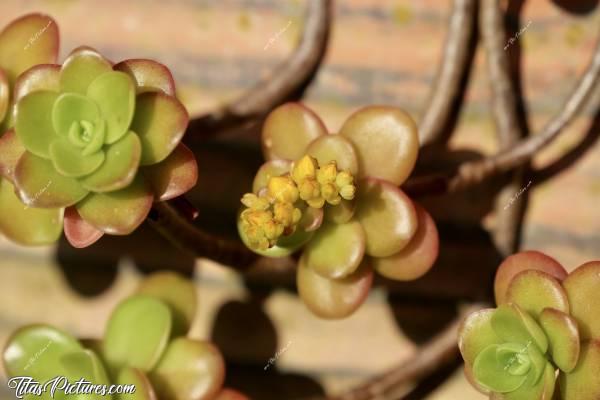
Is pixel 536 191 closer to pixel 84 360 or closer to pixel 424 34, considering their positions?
pixel 424 34

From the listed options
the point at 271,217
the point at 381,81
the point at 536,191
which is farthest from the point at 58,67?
the point at 536,191

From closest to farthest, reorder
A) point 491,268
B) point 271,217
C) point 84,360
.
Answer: point 271,217
point 84,360
point 491,268

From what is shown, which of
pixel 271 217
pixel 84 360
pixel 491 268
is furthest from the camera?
pixel 491 268

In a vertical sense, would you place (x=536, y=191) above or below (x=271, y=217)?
below

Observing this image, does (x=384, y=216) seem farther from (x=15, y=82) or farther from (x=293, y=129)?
(x=15, y=82)

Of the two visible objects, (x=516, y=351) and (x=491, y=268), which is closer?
(x=516, y=351)

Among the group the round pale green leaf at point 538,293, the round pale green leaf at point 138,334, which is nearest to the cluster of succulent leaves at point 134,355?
the round pale green leaf at point 138,334

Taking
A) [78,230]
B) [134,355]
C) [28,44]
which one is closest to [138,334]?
[134,355]
